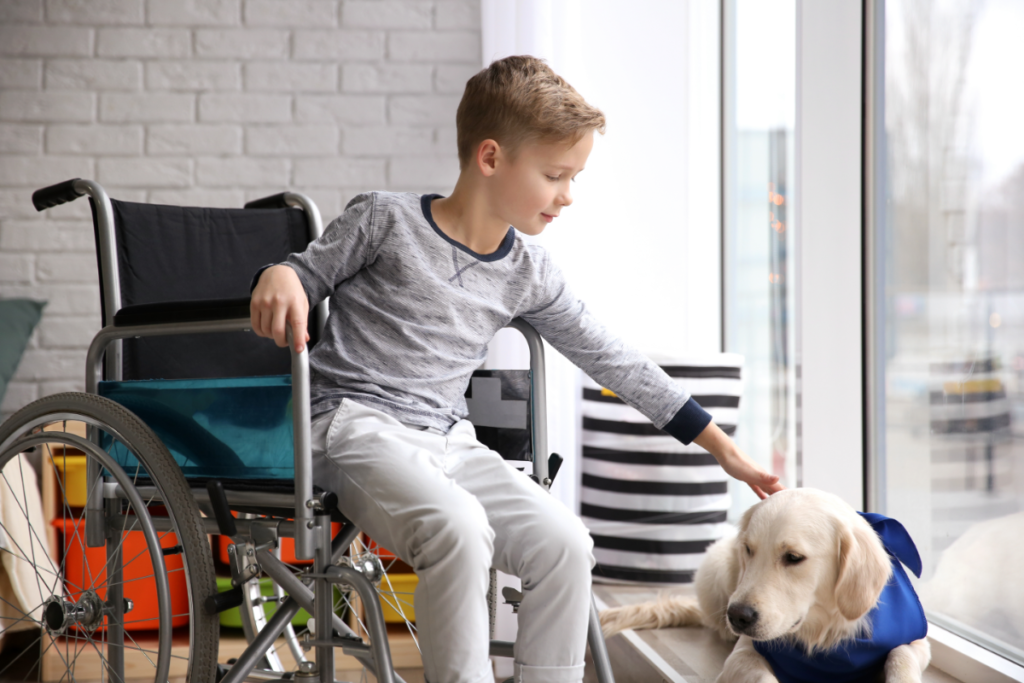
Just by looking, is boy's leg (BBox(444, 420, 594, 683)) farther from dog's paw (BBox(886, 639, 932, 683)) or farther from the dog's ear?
dog's paw (BBox(886, 639, 932, 683))

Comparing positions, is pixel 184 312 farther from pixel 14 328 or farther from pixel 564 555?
pixel 14 328

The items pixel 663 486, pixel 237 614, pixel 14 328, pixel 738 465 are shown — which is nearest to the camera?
pixel 738 465

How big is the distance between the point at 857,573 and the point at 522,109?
754 mm

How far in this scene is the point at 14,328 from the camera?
7.00 feet

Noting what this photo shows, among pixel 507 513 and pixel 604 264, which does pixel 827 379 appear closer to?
pixel 604 264

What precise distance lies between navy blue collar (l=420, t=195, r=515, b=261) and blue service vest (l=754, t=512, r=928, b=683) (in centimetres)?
66

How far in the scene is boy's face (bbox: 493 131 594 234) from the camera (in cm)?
110

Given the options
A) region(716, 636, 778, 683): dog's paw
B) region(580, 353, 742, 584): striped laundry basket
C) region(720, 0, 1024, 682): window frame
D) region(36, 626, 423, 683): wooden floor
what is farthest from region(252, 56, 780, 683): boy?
region(36, 626, 423, 683): wooden floor

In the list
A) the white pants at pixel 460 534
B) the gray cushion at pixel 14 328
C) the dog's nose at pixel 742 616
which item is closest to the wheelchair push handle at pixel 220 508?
the white pants at pixel 460 534

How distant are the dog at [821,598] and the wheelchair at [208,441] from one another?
0.23m

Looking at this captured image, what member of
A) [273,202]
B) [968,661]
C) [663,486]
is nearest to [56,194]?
[273,202]

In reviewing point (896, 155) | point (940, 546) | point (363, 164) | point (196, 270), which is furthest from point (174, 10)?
point (940, 546)

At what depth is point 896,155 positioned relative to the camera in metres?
1.61

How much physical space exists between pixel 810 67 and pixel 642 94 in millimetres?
711
